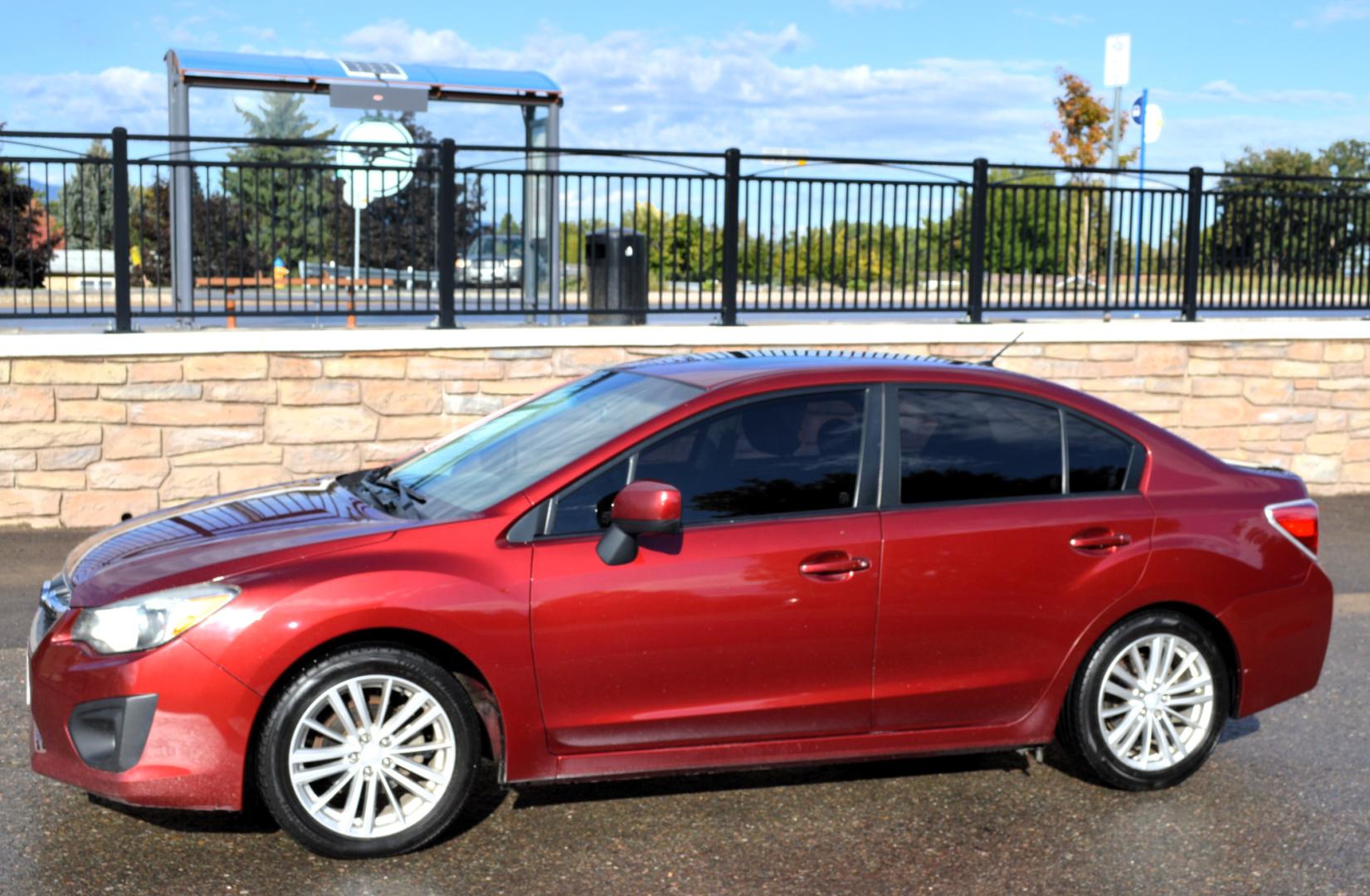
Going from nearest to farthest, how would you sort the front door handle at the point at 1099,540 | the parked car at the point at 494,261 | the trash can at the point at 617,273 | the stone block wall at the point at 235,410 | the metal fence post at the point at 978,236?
the front door handle at the point at 1099,540 → the stone block wall at the point at 235,410 → the parked car at the point at 494,261 → the trash can at the point at 617,273 → the metal fence post at the point at 978,236

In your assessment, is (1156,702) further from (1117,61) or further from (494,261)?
(1117,61)

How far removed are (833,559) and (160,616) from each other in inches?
82.6

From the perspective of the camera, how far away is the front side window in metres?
4.95

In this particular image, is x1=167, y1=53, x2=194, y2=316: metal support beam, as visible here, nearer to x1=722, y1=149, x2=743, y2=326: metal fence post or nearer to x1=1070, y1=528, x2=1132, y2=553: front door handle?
x1=722, y1=149, x2=743, y2=326: metal fence post

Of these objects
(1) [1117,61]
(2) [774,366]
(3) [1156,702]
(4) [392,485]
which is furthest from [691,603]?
(1) [1117,61]

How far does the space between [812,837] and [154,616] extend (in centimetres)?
217

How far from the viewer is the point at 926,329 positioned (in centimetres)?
1214

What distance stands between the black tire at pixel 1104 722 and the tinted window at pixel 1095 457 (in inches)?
19.3

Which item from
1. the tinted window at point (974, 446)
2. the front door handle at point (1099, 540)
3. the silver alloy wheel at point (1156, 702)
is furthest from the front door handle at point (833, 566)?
the silver alloy wheel at point (1156, 702)

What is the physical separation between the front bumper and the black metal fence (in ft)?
21.5

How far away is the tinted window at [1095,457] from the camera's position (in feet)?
18.1

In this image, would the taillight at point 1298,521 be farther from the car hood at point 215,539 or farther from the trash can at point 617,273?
the trash can at point 617,273

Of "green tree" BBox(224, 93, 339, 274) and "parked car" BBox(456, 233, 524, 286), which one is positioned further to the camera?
"parked car" BBox(456, 233, 524, 286)

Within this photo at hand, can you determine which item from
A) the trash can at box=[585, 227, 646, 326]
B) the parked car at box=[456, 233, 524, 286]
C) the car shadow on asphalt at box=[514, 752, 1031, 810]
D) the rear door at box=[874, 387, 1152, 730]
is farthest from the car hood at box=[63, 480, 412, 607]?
the trash can at box=[585, 227, 646, 326]
